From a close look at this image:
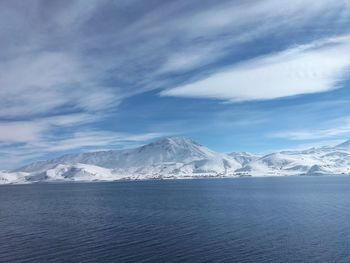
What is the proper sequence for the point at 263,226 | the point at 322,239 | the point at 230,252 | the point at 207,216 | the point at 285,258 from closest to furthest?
the point at 285,258, the point at 230,252, the point at 322,239, the point at 263,226, the point at 207,216

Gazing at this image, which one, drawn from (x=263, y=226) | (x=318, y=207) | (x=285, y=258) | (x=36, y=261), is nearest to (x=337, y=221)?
(x=263, y=226)

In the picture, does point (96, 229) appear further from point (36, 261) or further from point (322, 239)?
point (322, 239)

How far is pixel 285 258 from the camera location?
6650cm

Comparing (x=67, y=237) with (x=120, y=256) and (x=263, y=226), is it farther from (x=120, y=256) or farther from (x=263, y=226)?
(x=263, y=226)

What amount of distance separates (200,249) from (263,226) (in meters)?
31.6

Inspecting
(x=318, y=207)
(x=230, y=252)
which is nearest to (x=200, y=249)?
(x=230, y=252)

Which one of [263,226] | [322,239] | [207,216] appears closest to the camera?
[322,239]

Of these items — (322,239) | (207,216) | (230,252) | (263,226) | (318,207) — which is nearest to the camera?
(230,252)

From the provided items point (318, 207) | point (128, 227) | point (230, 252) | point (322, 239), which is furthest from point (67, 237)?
point (318, 207)

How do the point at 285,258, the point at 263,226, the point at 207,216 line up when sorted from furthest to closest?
the point at 207,216, the point at 263,226, the point at 285,258

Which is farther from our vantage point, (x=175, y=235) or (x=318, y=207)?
(x=318, y=207)

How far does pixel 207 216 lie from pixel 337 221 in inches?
1570

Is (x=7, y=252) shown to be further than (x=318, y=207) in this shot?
No

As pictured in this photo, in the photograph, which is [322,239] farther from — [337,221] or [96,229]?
[96,229]
